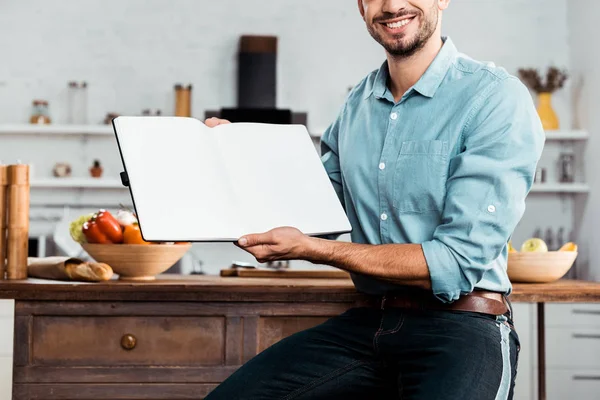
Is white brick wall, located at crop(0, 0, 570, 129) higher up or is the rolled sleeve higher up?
white brick wall, located at crop(0, 0, 570, 129)

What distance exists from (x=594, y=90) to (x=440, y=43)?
3.76 m

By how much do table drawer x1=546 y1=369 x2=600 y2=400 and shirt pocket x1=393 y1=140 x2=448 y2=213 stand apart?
101cm

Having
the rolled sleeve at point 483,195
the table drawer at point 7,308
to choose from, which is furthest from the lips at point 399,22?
the table drawer at point 7,308

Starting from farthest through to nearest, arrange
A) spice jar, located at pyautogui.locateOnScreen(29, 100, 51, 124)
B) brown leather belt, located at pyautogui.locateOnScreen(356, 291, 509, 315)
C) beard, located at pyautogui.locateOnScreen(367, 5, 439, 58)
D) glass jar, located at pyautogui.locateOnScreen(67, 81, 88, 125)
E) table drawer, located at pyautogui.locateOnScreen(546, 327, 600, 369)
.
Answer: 1. glass jar, located at pyautogui.locateOnScreen(67, 81, 88, 125)
2. spice jar, located at pyautogui.locateOnScreen(29, 100, 51, 124)
3. table drawer, located at pyautogui.locateOnScreen(546, 327, 600, 369)
4. beard, located at pyautogui.locateOnScreen(367, 5, 439, 58)
5. brown leather belt, located at pyautogui.locateOnScreen(356, 291, 509, 315)

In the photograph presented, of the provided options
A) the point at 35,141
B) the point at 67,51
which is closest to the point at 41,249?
the point at 35,141

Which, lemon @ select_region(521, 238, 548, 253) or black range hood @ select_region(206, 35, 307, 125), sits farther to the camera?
black range hood @ select_region(206, 35, 307, 125)

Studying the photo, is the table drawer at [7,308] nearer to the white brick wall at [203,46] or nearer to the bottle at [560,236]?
the white brick wall at [203,46]

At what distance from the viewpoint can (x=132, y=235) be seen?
2.21m

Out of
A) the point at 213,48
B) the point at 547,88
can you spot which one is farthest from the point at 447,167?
the point at 213,48

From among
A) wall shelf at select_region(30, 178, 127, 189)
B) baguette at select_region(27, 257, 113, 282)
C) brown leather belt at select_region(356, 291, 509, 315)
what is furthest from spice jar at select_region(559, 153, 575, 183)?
baguette at select_region(27, 257, 113, 282)

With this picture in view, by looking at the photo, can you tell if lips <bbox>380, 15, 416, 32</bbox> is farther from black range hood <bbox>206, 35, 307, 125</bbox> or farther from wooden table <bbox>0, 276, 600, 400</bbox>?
black range hood <bbox>206, 35, 307, 125</bbox>

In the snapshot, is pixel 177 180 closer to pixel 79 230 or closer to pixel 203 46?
pixel 79 230

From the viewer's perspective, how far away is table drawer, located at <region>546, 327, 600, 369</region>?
2.73 meters

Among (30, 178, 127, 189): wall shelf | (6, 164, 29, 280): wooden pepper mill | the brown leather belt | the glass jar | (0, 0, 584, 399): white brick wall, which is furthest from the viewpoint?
(0, 0, 584, 399): white brick wall
